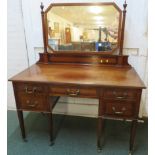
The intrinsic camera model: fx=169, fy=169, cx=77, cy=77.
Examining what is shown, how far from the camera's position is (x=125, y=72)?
180cm

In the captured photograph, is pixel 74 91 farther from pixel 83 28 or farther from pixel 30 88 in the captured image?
pixel 83 28

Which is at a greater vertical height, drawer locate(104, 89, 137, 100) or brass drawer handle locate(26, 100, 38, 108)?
drawer locate(104, 89, 137, 100)

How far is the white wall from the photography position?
6.14 feet

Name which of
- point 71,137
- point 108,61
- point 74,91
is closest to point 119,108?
point 74,91

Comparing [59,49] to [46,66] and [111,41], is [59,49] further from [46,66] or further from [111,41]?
[111,41]

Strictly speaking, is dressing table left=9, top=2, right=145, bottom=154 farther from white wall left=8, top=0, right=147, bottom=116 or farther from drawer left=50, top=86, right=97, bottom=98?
white wall left=8, top=0, right=147, bottom=116

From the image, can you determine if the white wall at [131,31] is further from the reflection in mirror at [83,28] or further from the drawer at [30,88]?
the drawer at [30,88]

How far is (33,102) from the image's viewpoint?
1719 millimetres

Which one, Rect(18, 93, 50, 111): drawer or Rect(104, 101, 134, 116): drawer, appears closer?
Rect(104, 101, 134, 116): drawer

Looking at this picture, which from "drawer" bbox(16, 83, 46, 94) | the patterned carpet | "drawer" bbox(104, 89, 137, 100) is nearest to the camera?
"drawer" bbox(104, 89, 137, 100)

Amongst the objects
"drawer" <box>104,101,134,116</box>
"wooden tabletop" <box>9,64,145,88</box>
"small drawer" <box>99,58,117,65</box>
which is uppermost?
"small drawer" <box>99,58,117,65</box>

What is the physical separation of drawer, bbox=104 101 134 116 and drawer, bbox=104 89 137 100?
0.05 metres

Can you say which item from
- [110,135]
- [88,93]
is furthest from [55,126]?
[88,93]

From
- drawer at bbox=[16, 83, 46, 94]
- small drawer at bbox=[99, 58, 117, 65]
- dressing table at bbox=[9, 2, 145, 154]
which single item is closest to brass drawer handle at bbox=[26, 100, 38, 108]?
dressing table at bbox=[9, 2, 145, 154]
